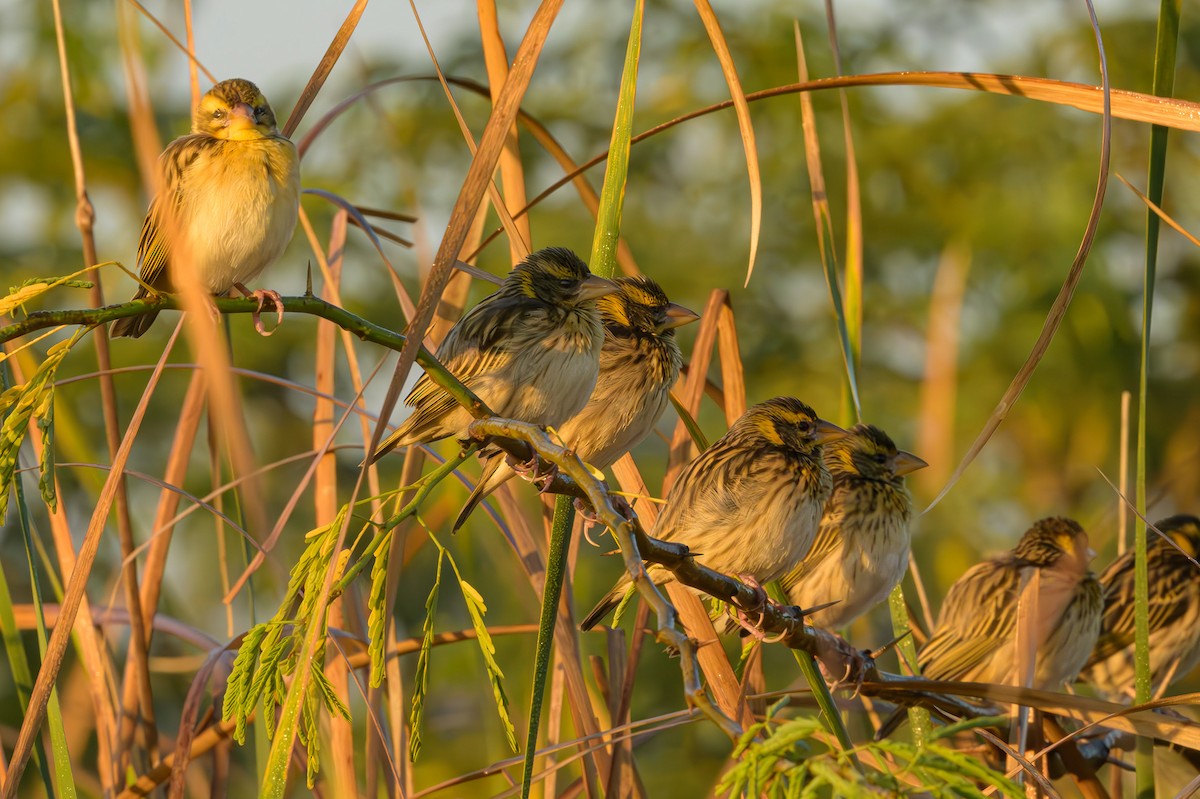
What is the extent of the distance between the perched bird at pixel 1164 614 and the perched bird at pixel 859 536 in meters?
1.57

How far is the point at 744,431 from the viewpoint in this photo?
3.65 meters

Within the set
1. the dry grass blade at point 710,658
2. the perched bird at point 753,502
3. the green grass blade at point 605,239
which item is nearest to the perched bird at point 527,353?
the perched bird at point 753,502

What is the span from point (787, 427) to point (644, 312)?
0.61 meters

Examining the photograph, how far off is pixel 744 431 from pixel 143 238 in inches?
64.5

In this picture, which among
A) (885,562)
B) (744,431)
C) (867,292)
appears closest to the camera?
(744,431)

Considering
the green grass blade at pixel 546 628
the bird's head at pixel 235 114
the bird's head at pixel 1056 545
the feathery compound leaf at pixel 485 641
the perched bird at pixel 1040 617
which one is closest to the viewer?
the feathery compound leaf at pixel 485 641

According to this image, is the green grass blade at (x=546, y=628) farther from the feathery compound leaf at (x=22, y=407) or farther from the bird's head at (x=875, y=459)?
the bird's head at (x=875, y=459)

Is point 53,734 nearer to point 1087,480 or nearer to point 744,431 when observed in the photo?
point 744,431

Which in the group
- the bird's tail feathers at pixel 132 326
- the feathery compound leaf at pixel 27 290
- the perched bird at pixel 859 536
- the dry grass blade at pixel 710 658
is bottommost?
the perched bird at pixel 859 536

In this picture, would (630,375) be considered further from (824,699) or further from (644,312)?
(824,699)

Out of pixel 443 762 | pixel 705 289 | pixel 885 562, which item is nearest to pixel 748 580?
pixel 885 562

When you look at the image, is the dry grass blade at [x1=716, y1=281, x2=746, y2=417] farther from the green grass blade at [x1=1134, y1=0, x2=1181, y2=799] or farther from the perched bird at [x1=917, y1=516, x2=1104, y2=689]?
the perched bird at [x1=917, y1=516, x2=1104, y2=689]

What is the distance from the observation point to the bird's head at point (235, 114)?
120 inches

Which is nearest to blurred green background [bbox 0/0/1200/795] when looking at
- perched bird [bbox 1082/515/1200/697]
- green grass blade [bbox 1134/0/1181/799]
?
perched bird [bbox 1082/515/1200/697]
